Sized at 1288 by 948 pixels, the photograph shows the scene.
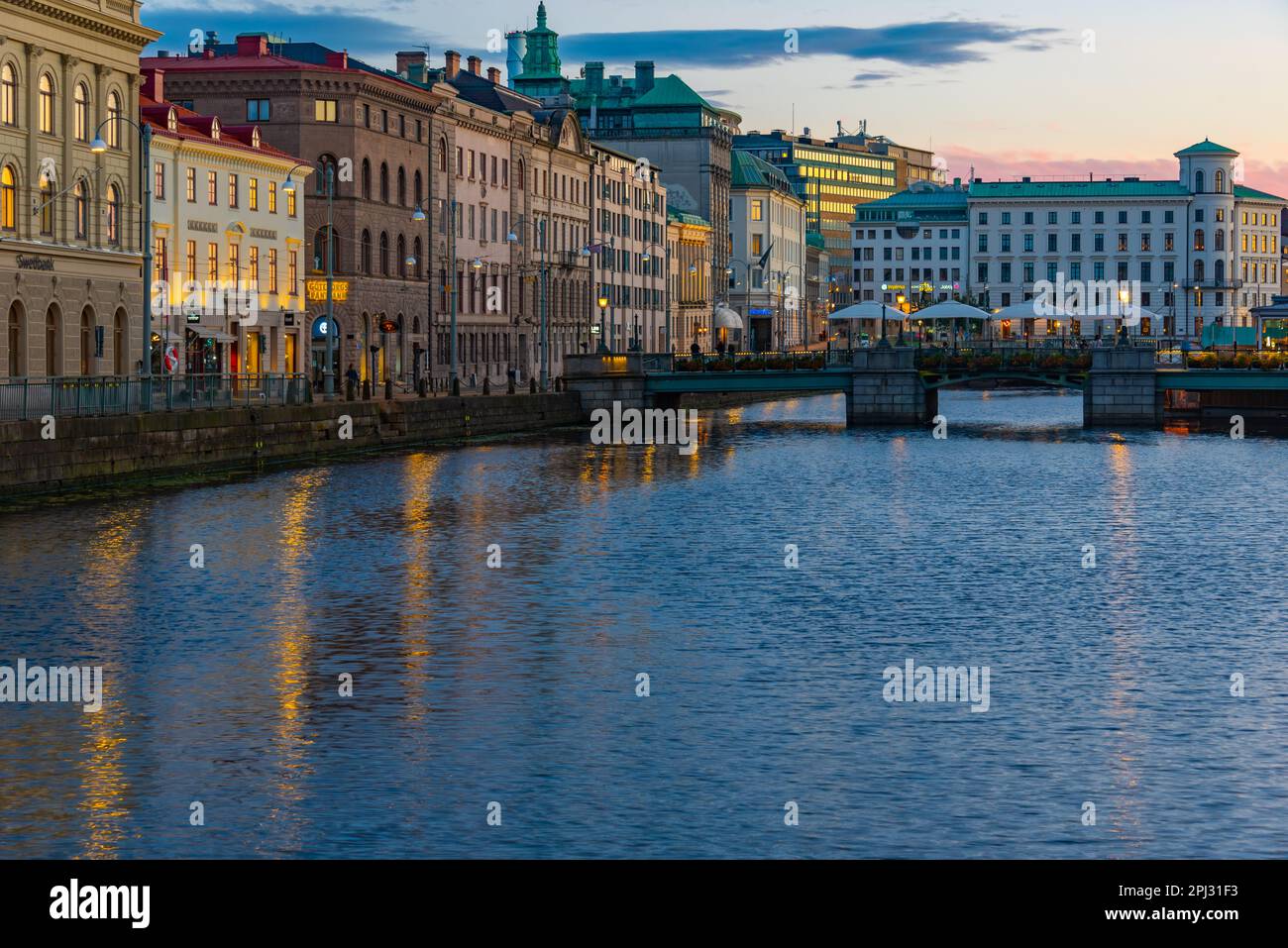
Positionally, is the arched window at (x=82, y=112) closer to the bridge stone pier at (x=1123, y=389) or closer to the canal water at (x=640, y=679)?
the canal water at (x=640, y=679)

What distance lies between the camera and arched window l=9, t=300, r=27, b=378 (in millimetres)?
68875

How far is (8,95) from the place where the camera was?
68.3 m

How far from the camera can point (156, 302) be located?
82.0 m

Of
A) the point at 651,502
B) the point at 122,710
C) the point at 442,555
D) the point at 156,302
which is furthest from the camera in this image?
the point at 156,302

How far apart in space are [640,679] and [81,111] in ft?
173

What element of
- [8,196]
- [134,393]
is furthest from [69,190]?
[134,393]

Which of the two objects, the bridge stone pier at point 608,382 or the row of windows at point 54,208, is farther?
the bridge stone pier at point 608,382

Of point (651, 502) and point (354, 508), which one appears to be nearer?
point (354, 508)

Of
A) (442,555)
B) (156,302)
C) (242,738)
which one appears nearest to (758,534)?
(442,555)

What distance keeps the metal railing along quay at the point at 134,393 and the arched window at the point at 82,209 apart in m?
8.59

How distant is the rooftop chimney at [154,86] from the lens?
296 feet

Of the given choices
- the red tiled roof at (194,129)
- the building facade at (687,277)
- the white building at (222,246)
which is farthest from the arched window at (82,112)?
the building facade at (687,277)
